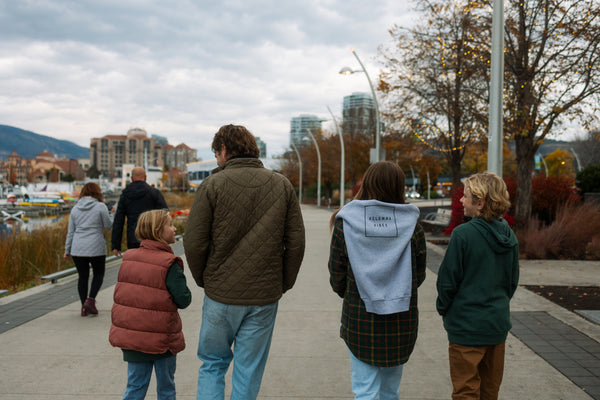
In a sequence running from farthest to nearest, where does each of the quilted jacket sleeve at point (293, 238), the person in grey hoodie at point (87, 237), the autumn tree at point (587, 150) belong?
1. the autumn tree at point (587, 150)
2. the person in grey hoodie at point (87, 237)
3. the quilted jacket sleeve at point (293, 238)

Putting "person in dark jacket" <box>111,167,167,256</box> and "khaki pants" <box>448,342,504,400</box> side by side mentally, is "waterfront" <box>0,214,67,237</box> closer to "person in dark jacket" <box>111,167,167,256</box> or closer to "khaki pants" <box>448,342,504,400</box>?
"person in dark jacket" <box>111,167,167,256</box>

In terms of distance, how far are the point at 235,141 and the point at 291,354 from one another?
2.43 meters

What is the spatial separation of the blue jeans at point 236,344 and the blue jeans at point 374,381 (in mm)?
570

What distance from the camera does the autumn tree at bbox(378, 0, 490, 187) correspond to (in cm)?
1298

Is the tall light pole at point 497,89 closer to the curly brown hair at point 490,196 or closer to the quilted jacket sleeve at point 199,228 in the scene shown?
the curly brown hair at point 490,196

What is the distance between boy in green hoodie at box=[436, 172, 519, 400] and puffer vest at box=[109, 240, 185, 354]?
1.64 m

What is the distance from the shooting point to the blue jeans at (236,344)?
280 centimetres

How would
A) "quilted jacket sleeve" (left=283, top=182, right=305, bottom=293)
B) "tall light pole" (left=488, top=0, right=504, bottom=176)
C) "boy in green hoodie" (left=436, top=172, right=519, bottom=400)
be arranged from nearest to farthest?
"boy in green hoodie" (left=436, top=172, right=519, bottom=400) → "quilted jacket sleeve" (left=283, top=182, right=305, bottom=293) → "tall light pole" (left=488, top=0, right=504, bottom=176)

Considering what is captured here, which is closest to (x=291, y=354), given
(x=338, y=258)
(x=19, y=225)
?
(x=338, y=258)

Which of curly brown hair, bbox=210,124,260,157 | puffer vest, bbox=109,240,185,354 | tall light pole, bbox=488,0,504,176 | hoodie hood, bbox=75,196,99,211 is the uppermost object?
tall light pole, bbox=488,0,504,176

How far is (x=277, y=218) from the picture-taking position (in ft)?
9.31

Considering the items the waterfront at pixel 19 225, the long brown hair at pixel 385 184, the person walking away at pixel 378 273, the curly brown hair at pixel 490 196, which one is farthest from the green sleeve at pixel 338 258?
the waterfront at pixel 19 225

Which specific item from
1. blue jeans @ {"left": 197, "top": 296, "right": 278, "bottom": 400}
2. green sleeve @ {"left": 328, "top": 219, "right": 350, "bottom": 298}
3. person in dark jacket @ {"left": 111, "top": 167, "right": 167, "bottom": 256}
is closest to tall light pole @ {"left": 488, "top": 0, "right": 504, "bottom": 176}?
person in dark jacket @ {"left": 111, "top": 167, "right": 167, "bottom": 256}

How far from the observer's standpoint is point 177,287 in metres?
2.98
